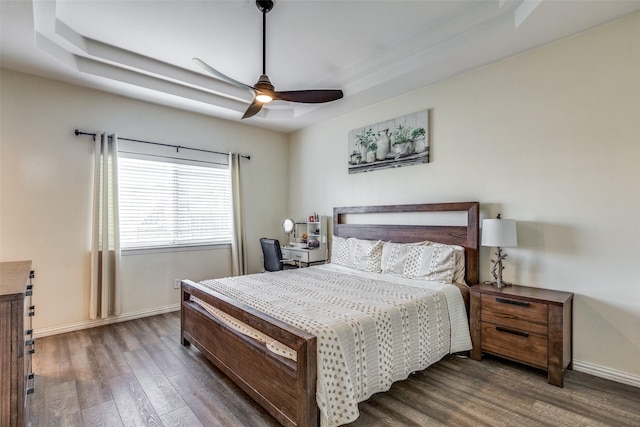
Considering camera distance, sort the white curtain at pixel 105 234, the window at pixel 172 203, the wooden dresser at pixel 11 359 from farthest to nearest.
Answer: the window at pixel 172 203 → the white curtain at pixel 105 234 → the wooden dresser at pixel 11 359

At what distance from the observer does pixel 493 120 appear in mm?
3027

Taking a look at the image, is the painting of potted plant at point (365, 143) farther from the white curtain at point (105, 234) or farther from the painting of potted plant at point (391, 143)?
the white curtain at point (105, 234)

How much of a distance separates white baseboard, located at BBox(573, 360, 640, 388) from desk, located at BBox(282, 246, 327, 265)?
298 cm

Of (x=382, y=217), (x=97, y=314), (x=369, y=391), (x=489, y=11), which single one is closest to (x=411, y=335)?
(x=369, y=391)

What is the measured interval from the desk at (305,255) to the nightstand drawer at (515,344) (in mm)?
2394

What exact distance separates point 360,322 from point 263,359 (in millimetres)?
657

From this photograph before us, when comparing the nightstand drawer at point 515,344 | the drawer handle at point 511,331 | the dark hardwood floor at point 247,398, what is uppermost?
the drawer handle at point 511,331

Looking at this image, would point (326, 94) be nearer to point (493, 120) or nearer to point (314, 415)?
point (493, 120)

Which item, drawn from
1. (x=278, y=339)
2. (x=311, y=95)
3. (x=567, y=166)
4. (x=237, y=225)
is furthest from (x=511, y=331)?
(x=237, y=225)

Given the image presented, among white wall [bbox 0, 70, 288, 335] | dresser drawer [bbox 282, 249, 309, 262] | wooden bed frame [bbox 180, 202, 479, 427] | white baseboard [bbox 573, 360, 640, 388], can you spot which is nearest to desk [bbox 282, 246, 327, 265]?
A: dresser drawer [bbox 282, 249, 309, 262]

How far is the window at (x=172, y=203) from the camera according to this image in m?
3.87

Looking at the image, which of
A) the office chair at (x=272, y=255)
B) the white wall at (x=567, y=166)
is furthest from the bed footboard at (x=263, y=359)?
the white wall at (x=567, y=166)

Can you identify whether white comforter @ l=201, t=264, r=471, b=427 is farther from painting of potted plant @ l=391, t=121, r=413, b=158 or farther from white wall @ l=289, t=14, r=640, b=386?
painting of potted plant @ l=391, t=121, r=413, b=158

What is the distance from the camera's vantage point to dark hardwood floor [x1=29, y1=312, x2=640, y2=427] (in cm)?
192
